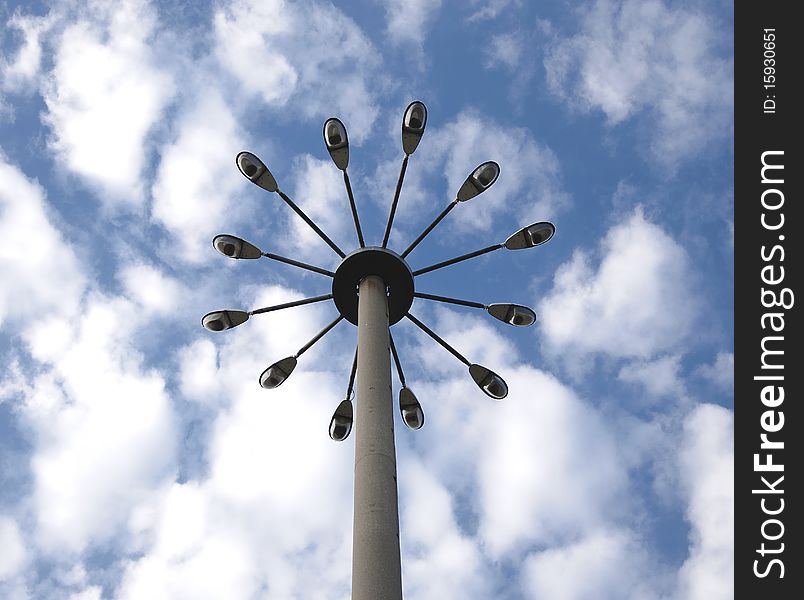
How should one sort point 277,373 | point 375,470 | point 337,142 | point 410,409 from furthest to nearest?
point 410,409 → point 277,373 → point 337,142 → point 375,470

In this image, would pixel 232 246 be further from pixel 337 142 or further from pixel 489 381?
pixel 489 381

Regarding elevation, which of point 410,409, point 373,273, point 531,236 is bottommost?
point 410,409

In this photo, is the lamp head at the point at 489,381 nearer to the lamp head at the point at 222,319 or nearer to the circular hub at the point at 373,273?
the circular hub at the point at 373,273

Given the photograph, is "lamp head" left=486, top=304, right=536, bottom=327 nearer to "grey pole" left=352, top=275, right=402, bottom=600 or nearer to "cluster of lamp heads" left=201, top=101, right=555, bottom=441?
"cluster of lamp heads" left=201, top=101, right=555, bottom=441

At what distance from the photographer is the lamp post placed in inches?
281

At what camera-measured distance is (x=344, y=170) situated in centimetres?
1048

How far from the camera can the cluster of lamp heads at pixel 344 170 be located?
34.3ft

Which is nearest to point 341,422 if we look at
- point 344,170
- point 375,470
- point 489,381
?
point 489,381

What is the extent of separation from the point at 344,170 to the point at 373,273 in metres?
1.48

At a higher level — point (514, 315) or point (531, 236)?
point (531, 236)
